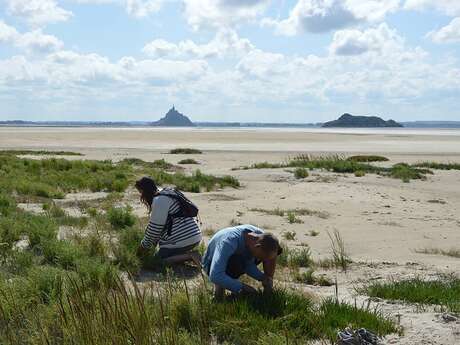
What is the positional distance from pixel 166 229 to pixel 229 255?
2.07 m

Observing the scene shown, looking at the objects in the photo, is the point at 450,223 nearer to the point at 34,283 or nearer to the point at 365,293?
the point at 365,293

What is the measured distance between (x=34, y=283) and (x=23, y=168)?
18017 mm

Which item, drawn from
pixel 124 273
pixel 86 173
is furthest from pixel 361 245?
pixel 86 173

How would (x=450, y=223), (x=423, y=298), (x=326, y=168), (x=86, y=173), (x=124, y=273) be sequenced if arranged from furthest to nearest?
(x=326, y=168) < (x=86, y=173) < (x=450, y=223) < (x=124, y=273) < (x=423, y=298)

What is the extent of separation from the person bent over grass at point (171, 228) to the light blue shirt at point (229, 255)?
1.61 metres

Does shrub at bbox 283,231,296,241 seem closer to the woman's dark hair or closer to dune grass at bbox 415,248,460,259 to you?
dune grass at bbox 415,248,460,259

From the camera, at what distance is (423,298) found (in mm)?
5852

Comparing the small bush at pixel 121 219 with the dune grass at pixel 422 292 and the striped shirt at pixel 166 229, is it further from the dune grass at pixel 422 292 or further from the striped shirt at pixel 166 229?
the dune grass at pixel 422 292

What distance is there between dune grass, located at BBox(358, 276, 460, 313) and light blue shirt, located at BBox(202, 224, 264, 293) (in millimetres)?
1513

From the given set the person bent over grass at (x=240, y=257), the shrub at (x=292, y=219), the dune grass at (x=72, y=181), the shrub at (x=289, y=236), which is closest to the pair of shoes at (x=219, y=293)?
the person bent over grass at (x=240, y=257)

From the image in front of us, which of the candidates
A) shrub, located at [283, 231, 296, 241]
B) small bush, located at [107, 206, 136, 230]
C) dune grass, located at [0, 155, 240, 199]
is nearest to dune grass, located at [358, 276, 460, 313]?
shrub, located at [283, 231, 296, 241]

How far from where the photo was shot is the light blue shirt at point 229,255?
17.1ft

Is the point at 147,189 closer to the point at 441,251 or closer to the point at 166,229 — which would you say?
the point at 166,229

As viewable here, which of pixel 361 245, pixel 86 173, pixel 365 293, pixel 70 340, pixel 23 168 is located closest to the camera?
pixel 70 340
